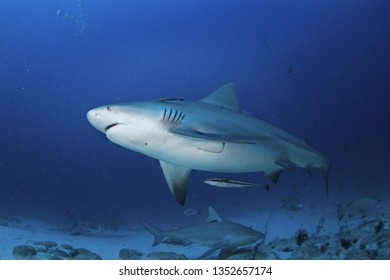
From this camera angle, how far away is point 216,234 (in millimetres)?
5578

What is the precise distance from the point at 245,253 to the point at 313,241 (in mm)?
1516

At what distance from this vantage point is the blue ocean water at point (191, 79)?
63.3 feet

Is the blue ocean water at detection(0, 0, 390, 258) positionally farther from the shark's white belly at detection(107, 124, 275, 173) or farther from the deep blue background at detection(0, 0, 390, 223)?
the shark's white belly at detection(107, 124, 275, 173)

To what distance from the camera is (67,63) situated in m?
31.7

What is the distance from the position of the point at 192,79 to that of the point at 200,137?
101 feet

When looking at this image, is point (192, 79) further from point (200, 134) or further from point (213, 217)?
point (200, 134)

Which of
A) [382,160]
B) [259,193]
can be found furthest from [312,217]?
[382,160]

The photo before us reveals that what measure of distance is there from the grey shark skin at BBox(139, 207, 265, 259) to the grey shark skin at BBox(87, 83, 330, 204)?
161cm

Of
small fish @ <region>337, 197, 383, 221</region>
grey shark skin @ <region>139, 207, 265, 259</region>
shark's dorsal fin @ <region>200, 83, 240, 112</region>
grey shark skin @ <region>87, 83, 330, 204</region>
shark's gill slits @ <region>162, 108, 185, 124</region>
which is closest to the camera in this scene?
grey shark skin @ <region>87, 83, 330, 204</region>

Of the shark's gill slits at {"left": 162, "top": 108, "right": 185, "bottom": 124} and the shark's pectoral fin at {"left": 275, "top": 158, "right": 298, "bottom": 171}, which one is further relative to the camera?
the shark's pectoral fin at {"left": 275, "top": 158, "right": 298, "bottom": 171}

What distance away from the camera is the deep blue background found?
19375 millimetres

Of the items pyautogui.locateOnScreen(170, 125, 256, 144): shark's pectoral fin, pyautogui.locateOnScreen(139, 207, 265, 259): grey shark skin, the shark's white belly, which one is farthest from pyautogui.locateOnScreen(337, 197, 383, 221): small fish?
pyautogui.locateOnScreen(170, 125, 256, 144): shark's pectoral fin

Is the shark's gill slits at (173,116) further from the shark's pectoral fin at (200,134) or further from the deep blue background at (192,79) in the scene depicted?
the deep blue background at (192,79)

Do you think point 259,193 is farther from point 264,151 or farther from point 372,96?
point 264,151
